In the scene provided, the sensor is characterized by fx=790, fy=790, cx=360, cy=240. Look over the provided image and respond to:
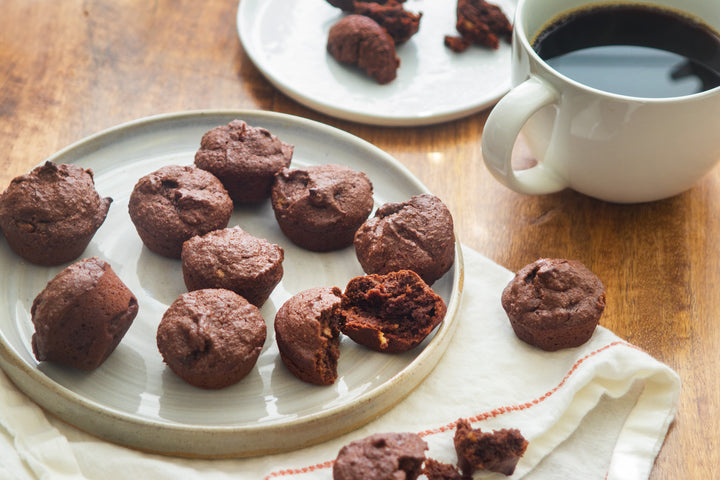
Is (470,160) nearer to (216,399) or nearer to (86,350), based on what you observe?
(216,399)

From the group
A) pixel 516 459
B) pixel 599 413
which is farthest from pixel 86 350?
pixel 599 413

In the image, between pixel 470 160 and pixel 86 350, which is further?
pixel 470 160

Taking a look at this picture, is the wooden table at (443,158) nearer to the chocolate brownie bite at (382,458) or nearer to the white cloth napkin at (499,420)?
the white cloth napkin at (499,420)

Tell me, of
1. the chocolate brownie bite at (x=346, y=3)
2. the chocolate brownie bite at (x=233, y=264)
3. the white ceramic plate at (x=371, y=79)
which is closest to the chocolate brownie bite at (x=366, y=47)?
the white ceramic plate at (x=371, y=79)

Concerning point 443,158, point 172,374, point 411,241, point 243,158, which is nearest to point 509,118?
point 411,241

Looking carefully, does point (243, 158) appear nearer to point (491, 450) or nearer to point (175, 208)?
point (175, 208)

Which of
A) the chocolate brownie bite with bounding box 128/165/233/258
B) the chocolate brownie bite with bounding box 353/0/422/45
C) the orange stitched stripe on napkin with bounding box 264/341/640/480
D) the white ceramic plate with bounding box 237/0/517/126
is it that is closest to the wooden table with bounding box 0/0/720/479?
the white ceramic plate with bounding box 237/0/517/126
